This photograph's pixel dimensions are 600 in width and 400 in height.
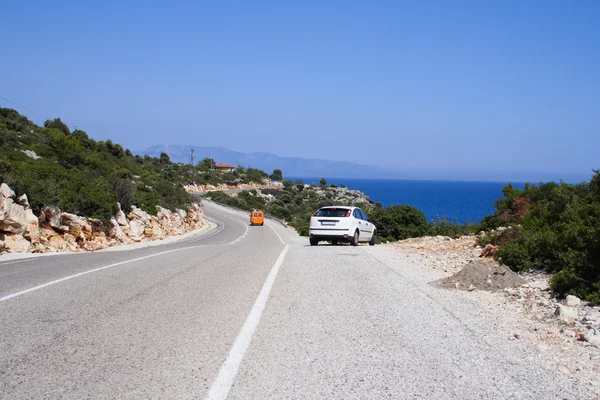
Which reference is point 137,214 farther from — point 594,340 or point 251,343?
point 594,340

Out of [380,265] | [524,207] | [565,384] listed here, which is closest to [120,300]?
[565,384]

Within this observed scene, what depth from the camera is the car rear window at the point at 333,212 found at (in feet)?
68.7

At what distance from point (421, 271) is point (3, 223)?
48.2ft

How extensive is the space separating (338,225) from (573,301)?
1266cm

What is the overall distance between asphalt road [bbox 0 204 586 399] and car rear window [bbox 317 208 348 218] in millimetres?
10279

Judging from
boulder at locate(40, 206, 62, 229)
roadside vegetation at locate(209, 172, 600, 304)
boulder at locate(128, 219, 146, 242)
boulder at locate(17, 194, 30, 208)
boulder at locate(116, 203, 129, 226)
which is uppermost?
roadside vegetation at locate(209, 172, 600, 304)

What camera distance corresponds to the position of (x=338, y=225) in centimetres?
2062

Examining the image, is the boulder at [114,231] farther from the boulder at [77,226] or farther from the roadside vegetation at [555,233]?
the roadside vegetation at [555,233]

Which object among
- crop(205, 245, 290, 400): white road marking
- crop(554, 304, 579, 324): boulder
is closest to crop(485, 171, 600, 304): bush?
crop(554, 304, 579, 324): boulder

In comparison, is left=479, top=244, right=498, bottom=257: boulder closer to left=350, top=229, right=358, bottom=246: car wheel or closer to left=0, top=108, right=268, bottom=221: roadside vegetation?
left=350, top=229, right=358, bottom=246: car wheel

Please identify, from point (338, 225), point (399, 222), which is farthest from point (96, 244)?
Answer: point (399, 222)

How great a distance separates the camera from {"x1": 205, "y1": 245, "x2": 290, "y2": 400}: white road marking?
4.59 m

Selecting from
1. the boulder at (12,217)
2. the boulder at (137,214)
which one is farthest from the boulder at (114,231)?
the boulder at (12,217)

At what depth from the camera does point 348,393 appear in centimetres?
461
